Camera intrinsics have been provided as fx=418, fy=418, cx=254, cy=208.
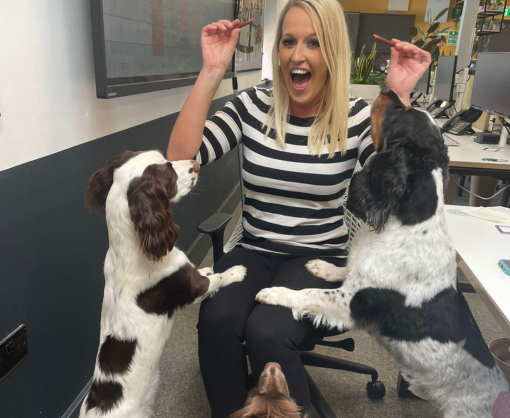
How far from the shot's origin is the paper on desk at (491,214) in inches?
68.1

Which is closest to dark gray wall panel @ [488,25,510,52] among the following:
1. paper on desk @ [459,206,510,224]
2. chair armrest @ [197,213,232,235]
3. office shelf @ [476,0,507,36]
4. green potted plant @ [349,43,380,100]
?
office shelf @ [476,0,507,36]

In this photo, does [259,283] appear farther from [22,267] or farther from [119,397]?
[22,267]

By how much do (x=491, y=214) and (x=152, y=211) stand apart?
1.45 m

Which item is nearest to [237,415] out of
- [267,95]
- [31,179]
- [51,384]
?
[31,179]

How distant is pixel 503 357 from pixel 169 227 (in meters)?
1.66

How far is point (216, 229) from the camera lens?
1729 mm

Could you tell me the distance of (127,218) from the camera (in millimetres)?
1232

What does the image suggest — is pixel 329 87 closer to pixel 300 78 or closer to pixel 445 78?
pixel 300 78

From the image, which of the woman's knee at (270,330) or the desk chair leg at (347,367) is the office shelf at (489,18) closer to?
the desk chair leg at (347,367)

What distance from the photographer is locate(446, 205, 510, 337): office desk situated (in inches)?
44.8

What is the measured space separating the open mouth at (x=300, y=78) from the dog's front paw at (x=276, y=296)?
0.79m

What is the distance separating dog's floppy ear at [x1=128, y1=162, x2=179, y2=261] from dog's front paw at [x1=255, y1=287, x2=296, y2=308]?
0.39 m

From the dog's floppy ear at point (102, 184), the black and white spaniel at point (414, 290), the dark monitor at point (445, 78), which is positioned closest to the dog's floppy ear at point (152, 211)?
the dog's floppy ear at point (102, 184)

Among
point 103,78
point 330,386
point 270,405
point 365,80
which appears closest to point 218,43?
point 103,78
